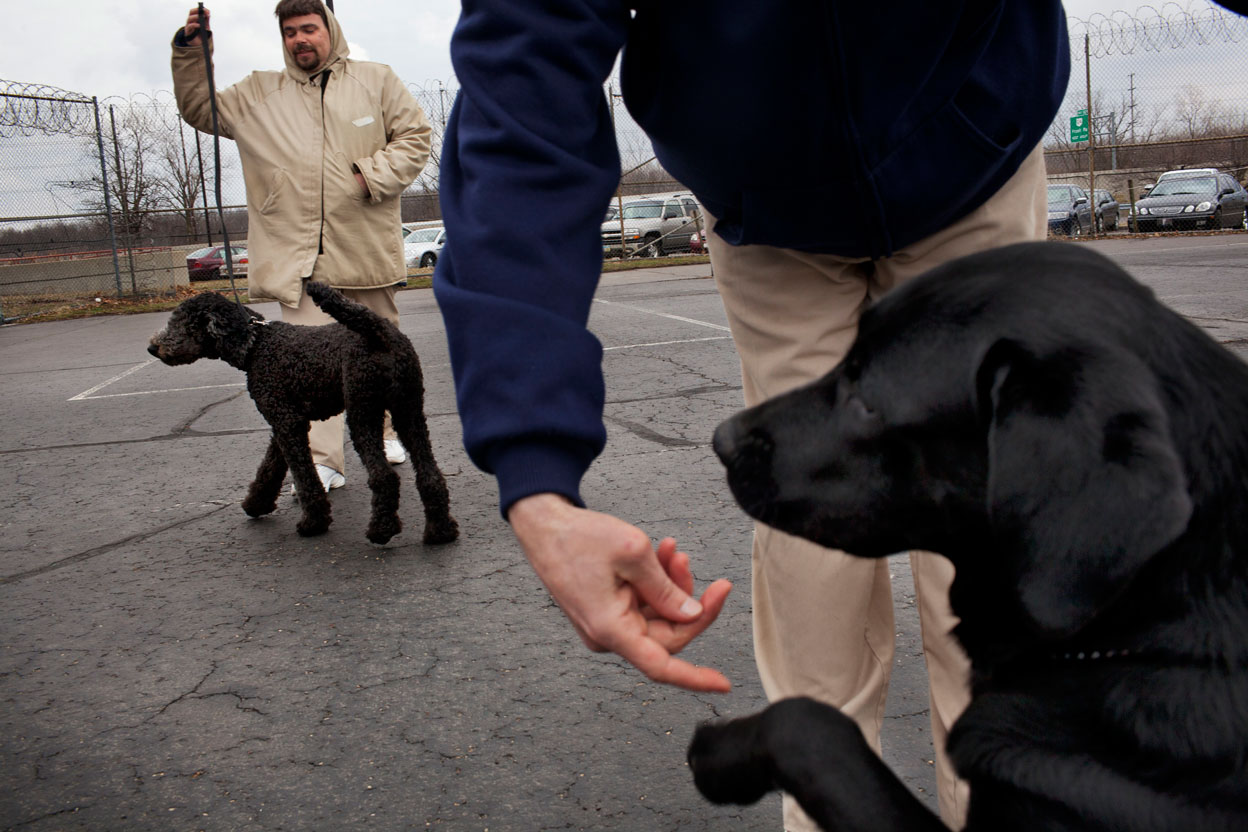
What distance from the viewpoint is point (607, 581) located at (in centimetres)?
123

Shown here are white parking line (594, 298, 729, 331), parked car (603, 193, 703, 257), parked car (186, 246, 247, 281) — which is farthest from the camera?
parked car (186, 246, 247, 281)

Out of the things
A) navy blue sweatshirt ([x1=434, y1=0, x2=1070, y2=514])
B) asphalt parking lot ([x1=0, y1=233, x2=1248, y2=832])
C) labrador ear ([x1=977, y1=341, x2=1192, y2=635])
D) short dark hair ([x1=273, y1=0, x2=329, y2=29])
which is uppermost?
short dark hair ([x1=273, y1=0, x2=329, y2=29])

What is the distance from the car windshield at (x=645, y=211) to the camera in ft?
93.3

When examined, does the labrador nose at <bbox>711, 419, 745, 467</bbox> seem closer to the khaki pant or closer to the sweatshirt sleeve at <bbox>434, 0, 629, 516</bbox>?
the sweatshirt sleeve at <bbox>434, 0, 629, 516</bbox>

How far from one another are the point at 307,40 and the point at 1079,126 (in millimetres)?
22754

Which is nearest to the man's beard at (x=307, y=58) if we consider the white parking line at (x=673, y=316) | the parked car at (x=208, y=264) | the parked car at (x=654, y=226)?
A: the white parking line at (x=673, y=316)

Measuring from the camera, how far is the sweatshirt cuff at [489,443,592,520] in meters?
1.28

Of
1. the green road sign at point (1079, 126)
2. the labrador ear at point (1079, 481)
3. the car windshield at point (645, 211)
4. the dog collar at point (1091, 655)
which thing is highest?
the green road sign at point (1079, 126)

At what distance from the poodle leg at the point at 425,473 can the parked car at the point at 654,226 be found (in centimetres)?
2201

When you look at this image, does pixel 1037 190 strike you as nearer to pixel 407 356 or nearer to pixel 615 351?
pixel 407 356

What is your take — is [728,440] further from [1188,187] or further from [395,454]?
[1188,187]

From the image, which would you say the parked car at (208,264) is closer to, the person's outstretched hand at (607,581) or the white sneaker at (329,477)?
the white sneaker at (329,477)

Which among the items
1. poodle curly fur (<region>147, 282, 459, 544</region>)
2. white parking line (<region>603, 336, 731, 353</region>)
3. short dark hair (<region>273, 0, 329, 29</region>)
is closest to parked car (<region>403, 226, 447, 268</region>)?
white parking line (<region>603, 336, 731, 353</region>)

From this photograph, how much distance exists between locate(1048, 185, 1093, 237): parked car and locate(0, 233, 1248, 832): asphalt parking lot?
18813mm
